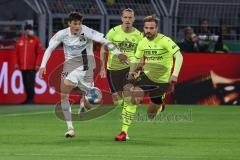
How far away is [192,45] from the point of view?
24469 mm

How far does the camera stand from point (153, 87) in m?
15.7

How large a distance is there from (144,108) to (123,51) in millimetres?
5732

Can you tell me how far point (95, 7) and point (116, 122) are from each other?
8.15 m

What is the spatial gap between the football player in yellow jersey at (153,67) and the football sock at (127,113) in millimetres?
48

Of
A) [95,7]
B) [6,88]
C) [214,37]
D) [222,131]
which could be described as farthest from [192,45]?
[222,131]

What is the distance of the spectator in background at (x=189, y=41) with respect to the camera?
24.3m

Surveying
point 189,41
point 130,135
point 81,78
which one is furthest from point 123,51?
point 189,41

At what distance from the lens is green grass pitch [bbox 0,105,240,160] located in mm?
12453

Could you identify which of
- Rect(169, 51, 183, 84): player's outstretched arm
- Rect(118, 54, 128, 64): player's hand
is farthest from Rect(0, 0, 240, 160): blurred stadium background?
Rect(118, 54, 128, 64): player's hand

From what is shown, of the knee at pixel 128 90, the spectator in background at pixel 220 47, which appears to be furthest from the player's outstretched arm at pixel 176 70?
the spectator in background at pixel 220 47

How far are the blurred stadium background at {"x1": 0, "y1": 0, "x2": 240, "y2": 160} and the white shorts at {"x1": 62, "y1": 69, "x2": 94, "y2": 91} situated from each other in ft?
2.89

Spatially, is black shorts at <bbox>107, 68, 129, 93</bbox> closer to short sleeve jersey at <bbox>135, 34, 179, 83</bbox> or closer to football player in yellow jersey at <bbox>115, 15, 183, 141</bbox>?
football player in yellow jersey at <bbox>115, 15, 183, 141</bbox>

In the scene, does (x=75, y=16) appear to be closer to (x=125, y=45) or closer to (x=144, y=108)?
(x=125, y=45)

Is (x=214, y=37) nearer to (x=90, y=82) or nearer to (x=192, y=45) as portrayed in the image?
(x=192, y=45)
